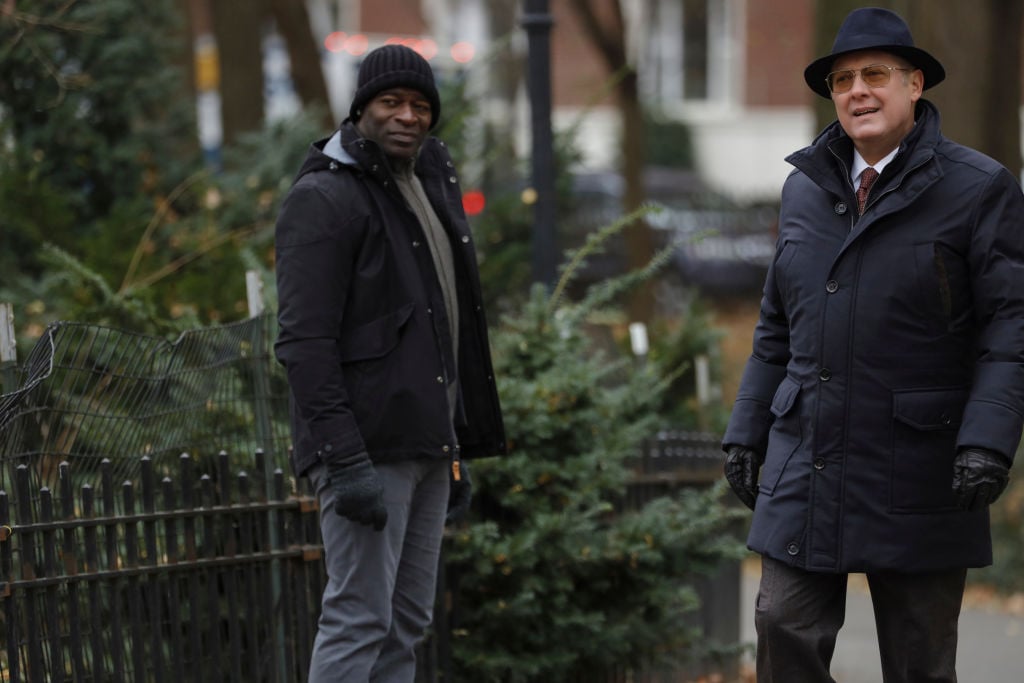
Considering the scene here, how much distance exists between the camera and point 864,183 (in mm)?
3838

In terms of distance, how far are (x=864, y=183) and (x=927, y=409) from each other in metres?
0.61

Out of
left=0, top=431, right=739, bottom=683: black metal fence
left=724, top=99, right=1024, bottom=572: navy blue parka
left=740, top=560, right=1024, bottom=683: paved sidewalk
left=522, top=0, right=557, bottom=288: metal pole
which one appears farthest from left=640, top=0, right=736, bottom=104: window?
left=724, top=99, right=1024, bottom=572: navy blue parka

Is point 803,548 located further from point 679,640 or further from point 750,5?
point 750,5

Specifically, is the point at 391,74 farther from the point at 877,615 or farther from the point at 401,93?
the point at 877,615

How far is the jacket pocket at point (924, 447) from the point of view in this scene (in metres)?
3.62

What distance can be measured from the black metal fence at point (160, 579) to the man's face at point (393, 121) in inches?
42.8

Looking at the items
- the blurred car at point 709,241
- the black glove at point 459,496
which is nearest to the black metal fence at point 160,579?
the black glove at point 459,496

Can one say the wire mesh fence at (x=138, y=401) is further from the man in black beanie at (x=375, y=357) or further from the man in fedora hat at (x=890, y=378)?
the man in fedora hat at (x=890, y=378)

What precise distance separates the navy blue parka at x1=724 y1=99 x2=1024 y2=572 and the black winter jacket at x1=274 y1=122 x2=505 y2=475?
3.19 feet

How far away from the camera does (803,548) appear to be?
3705 mm

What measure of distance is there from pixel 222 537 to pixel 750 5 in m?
30.9

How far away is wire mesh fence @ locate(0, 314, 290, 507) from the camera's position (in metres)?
4.16

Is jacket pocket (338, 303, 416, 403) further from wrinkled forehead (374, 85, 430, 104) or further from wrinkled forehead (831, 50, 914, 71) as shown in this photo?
wrinkled forehead (831, 50, 914, 71)

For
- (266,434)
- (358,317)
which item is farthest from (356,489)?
(266,434)
